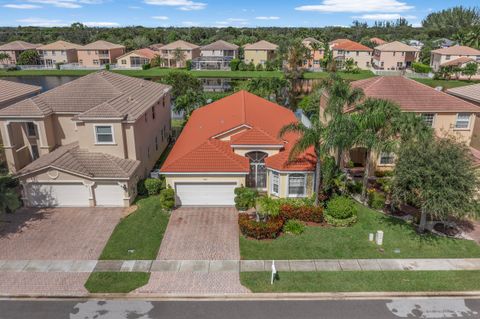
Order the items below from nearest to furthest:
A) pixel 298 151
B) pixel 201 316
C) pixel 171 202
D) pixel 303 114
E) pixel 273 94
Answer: pixel 201 316
pixel 298 151
pixel 171 202
pixel 303 114
pixel 273 94

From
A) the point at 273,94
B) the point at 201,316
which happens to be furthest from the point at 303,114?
the point at 201,316

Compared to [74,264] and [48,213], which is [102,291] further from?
[48,213]

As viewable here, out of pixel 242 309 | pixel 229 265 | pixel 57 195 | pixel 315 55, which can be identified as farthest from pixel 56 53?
pixel 242 309

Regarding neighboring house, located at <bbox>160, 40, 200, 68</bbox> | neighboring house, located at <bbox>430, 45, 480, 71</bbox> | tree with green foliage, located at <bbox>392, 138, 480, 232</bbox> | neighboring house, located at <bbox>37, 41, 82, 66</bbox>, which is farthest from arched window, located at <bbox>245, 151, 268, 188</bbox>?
neighboring house, located at <bbox>37, 41, 82, 66</bbox>

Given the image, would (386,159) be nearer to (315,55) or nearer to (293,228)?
(293,228)

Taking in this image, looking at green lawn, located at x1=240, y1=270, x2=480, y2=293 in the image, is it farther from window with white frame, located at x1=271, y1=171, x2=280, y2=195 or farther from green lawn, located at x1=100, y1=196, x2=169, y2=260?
window with white frame, located at x1=271, y1=171, x2=280, y2=195
